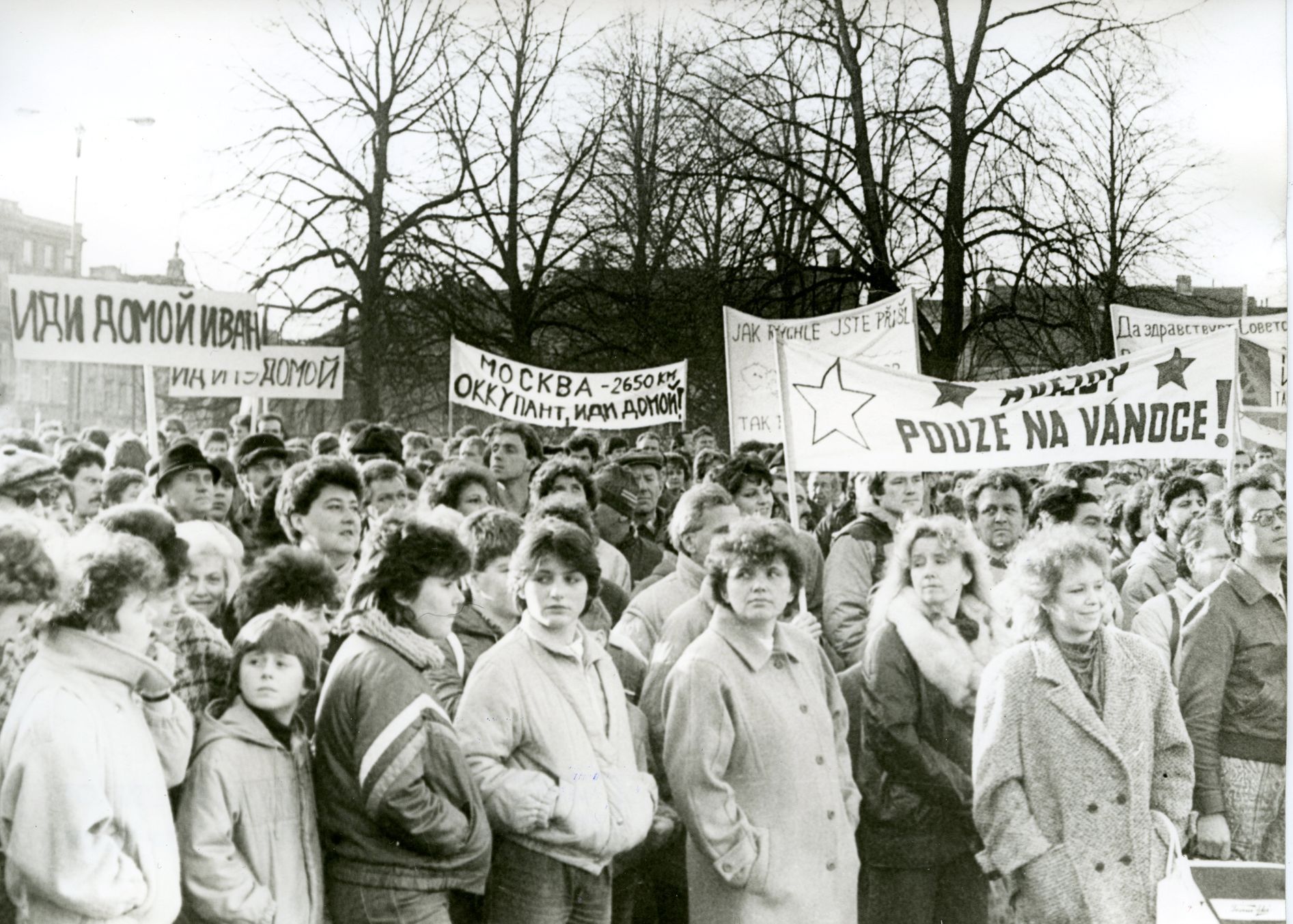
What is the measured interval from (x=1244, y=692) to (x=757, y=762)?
6.31 ft

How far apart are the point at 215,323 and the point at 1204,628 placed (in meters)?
4.32

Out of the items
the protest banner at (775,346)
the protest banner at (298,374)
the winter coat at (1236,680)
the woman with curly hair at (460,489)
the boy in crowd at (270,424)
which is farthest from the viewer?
the protest banner at (298,374)

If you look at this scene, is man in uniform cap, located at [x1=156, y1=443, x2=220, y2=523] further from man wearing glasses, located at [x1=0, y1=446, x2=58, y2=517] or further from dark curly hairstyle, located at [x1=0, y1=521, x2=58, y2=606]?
dark curly hairstyle, located at [x1=0, y1=521, x2=58, y2=606]

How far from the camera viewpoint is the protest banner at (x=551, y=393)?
8211 millimetres

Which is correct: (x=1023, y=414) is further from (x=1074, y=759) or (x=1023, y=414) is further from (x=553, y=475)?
(x=553, y=475)

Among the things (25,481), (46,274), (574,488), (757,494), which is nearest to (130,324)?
(46,274)

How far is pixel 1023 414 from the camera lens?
16.7 feet

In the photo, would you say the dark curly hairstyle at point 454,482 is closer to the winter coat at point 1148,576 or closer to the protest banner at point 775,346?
the protest banner at point 775,346

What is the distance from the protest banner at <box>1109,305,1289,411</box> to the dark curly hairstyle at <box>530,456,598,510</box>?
251cm

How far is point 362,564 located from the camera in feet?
10.8

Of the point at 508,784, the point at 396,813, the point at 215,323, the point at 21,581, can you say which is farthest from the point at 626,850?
the point at 215,323

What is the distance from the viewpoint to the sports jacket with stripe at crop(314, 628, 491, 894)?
3.06 meters

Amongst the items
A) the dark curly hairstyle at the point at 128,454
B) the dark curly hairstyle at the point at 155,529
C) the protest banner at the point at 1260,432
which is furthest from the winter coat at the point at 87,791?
the protest banner at the point at 1260,432

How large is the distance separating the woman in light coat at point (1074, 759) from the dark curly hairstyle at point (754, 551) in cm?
66
